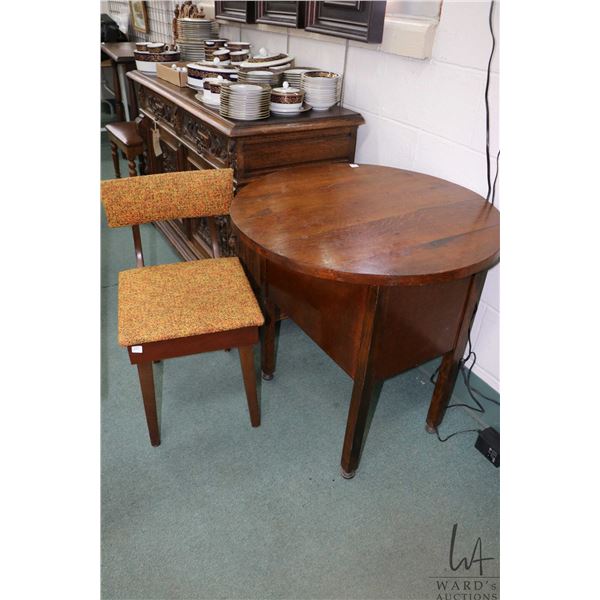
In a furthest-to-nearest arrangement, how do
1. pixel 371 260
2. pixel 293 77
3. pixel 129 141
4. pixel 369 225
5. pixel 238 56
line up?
1. pixel 129 141
2. pixel 238 56
3. pixel 293 77
4. pixel 369 225
5. pixel 371 260

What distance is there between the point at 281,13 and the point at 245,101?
29.8 inches

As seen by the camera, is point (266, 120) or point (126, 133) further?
point (126, 133)

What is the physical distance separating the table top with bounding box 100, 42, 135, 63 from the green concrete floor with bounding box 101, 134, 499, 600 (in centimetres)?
271

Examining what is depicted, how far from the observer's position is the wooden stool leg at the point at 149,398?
4.85 ft

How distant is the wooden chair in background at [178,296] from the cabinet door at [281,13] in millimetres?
909

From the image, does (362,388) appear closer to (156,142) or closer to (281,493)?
(281,493)

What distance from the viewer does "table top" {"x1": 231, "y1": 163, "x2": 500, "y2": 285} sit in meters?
1.08

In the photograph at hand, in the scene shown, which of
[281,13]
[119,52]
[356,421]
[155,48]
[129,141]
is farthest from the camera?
[119,52]

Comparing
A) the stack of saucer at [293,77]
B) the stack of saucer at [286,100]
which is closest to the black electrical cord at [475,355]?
the stack of saucer at [286,100]

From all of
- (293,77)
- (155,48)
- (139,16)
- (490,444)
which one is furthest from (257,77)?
(139,16)

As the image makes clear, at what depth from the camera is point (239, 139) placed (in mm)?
1726

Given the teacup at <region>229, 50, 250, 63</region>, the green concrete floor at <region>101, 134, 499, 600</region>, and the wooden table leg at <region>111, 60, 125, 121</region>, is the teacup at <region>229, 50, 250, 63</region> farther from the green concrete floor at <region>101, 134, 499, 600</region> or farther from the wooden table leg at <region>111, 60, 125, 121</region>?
the wooden table leg at <region>111, 60, 125, 121</region>

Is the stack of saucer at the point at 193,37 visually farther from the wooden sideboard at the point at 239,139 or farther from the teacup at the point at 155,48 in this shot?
the wooden sideboard at the point at 239,139

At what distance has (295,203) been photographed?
1356 mm
